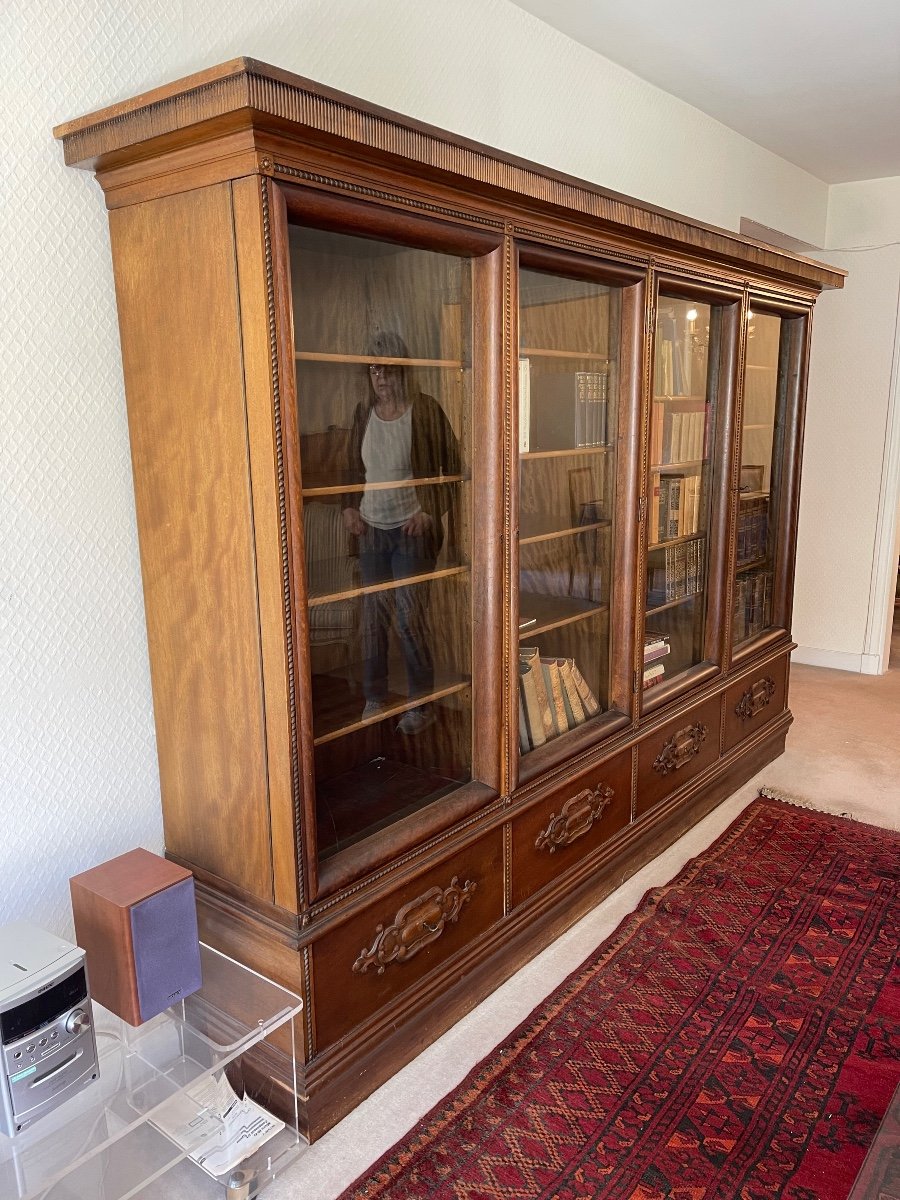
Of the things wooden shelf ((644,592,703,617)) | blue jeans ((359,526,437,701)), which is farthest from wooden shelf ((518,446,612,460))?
wooden shelf ((644,592,703,617))

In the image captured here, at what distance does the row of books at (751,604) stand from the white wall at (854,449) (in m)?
1.69

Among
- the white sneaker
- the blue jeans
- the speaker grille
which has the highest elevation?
the blue jeans

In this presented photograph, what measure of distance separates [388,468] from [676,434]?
4.16 ft

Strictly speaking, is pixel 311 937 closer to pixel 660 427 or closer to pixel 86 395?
pixel 86 395

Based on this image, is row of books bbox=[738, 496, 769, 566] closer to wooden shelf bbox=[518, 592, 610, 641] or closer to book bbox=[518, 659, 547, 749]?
wooden shelf bbox=[518, 592, 610, 641]

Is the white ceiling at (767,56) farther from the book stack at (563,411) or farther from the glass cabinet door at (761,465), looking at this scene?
the book stack at (563,411)

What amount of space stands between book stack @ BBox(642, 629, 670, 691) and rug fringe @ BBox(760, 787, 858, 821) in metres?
0.84

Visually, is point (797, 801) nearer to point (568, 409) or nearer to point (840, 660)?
point (568, 409)

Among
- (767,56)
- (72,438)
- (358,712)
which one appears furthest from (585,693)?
(767,56)

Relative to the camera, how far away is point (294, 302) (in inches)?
61.6

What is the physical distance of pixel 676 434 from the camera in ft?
9.18

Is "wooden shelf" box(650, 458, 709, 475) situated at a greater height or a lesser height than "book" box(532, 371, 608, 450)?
lesser

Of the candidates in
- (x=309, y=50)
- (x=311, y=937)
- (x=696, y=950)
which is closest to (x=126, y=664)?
(x=311, y=937)

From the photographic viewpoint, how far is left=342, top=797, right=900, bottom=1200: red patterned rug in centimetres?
168
